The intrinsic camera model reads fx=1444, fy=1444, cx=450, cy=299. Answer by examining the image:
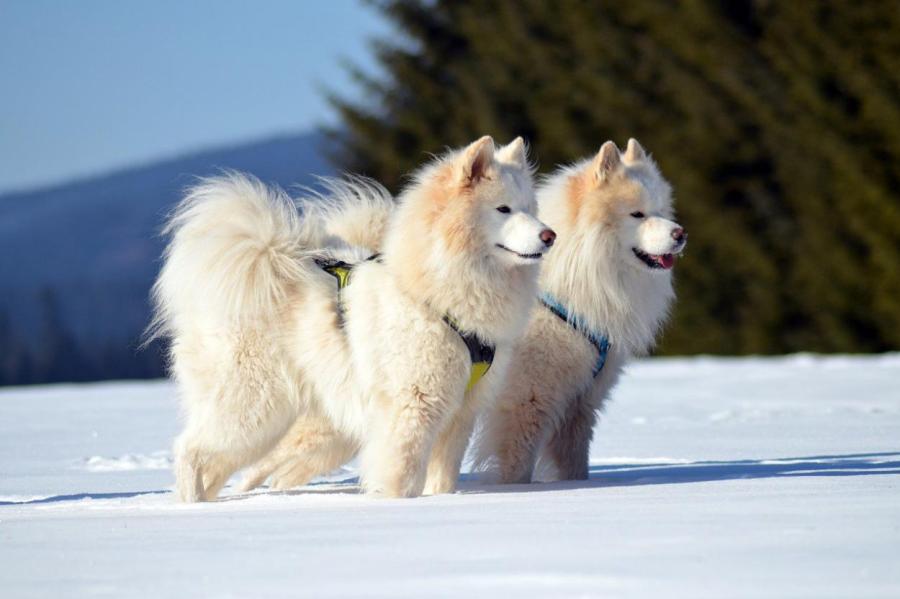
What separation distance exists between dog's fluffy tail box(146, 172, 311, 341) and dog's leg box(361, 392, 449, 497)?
34.4 inches

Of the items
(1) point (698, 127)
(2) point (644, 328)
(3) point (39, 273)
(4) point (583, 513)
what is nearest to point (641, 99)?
(1) point (698, 127)

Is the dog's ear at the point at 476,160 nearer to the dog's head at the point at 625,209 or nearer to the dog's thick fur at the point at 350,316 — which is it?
the dog's thick fur at the point at 350,316

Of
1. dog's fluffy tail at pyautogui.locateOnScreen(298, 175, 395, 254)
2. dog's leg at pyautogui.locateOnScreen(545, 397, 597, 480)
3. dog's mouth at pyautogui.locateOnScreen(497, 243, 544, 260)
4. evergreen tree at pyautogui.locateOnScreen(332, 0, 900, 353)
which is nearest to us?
dog's mouth at pyautogui.locateOnScreen(497, 243, 544, 260)

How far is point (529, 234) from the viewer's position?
6086 mm

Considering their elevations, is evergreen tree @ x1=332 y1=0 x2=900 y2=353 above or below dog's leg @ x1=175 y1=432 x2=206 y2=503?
above

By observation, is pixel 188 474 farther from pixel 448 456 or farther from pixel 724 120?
pixel 724 120

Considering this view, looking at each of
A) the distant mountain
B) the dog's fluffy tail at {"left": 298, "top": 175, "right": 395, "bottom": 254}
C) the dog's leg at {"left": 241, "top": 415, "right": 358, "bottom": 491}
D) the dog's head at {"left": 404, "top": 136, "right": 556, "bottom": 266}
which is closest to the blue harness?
the dog's head at {"left": 404, "top": 136, "right": 556, "bottom": 266}

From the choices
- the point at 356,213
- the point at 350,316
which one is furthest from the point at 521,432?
the point at 356,213

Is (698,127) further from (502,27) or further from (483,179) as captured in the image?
(483,179)

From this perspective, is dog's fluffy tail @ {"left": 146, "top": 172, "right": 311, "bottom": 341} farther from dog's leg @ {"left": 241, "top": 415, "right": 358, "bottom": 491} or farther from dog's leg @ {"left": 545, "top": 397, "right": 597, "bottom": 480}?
dog's leg @ {"left": 545, "top": 397, "right": 597, "bottom": 480}

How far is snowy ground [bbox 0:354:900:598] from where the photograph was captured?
3877 millimetres

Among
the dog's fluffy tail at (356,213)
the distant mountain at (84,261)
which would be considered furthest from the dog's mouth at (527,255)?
the distant mountain at (84,261)

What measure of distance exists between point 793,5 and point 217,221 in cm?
1712

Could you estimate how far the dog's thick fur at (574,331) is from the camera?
6.82 metres
